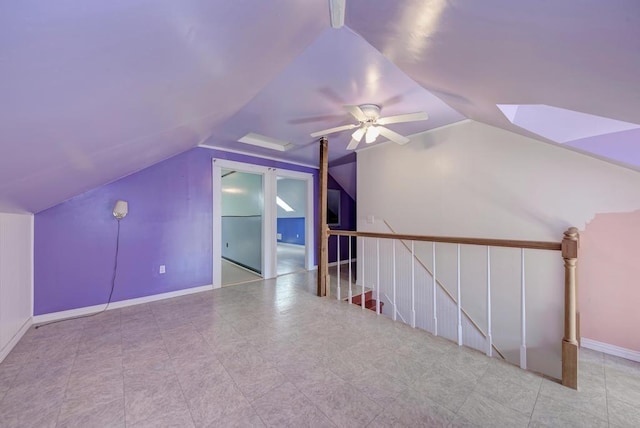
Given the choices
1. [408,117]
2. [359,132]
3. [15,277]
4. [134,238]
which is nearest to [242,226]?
[134,238]

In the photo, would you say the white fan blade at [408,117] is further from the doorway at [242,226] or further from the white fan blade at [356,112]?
the doorway at [242,226]

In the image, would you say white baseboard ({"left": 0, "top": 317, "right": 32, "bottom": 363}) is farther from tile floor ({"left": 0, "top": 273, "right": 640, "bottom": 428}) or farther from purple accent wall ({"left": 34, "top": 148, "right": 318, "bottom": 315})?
purple accent wall ({"left": 34, "top": 148, "right": 318, "bottom": 315})

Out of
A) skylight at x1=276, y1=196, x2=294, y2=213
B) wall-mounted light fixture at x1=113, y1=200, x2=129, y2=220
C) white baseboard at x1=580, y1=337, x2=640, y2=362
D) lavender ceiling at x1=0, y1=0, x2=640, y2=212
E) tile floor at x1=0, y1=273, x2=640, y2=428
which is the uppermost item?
lavender ceiling at x1=0, y1=0, x2=640, y2=212

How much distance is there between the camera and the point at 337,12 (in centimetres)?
128

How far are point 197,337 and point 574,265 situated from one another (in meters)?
2.87

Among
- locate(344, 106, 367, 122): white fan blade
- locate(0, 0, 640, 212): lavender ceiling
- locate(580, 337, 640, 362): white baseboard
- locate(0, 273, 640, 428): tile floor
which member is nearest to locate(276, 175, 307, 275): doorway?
locate(0, 273, 640, 428): tile floor

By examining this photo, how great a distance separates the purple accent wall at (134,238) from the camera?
100 inches

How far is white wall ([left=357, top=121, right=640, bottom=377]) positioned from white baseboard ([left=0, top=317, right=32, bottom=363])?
4.15 meters

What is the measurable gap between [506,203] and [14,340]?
4.94m

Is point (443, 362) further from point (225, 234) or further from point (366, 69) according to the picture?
point (225, 234)

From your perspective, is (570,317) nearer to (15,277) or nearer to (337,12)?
(337,12)

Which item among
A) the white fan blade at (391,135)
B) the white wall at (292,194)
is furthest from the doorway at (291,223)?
the white fan blade at (391,135)

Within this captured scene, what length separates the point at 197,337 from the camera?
214 centimetres

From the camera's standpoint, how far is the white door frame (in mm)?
3643
